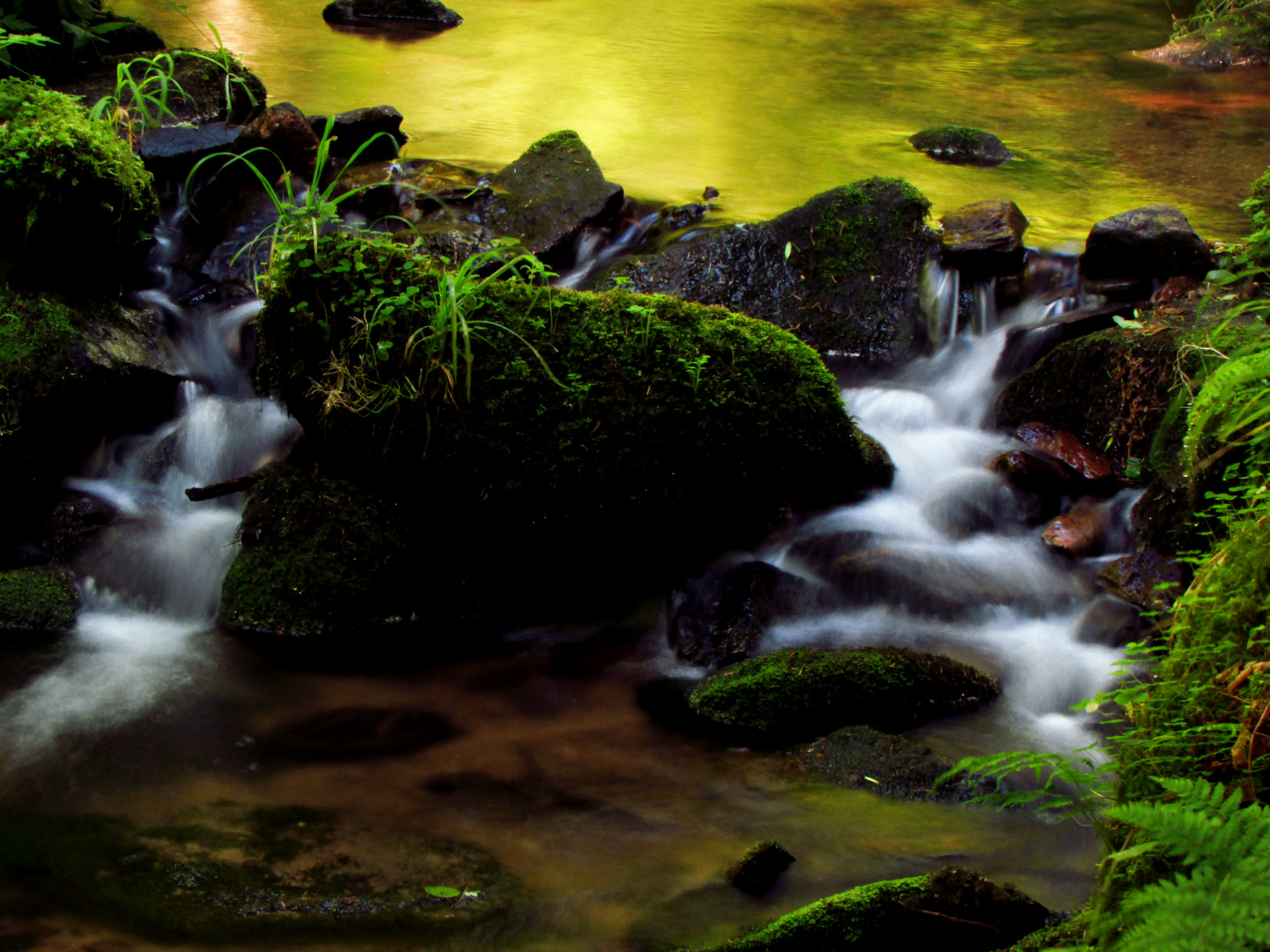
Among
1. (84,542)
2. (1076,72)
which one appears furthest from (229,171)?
(1076,72)

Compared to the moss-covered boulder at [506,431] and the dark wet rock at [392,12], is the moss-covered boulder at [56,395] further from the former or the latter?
the dark wet rock at [392,12]

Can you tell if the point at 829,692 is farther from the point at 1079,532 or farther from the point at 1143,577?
the point at 1079,532

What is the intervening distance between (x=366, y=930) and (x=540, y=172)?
6595mm

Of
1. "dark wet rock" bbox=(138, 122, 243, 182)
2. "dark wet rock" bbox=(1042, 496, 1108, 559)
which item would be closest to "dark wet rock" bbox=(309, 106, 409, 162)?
"dark wet rock" bbox=(138, 122, 243, 182)

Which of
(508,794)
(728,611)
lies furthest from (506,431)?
(508,794)

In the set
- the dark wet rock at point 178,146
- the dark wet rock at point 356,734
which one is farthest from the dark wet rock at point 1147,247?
the dark wet rock at point 178,146

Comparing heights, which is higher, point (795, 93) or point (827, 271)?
point (795, 93)

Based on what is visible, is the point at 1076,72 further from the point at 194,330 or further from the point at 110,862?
the point at 110,862

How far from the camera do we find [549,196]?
805 centimetres

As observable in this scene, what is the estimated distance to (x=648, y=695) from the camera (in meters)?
4.48

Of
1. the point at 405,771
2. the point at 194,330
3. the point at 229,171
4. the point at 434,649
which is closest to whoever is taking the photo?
the point at 405,771

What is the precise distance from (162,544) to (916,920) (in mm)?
4423

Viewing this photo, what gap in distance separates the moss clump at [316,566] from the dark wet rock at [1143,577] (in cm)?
362

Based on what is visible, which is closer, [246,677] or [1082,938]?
[1082,938]
